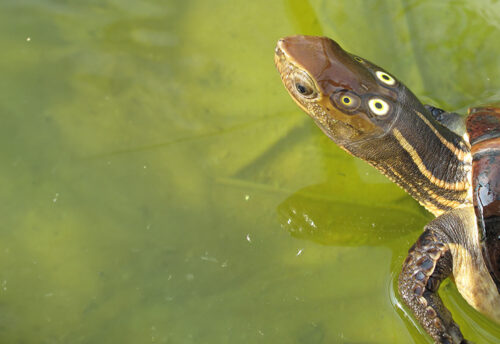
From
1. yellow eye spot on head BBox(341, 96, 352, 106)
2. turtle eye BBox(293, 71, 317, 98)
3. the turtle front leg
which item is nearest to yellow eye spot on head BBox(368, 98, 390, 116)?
yellow eye spot on head BBox(341, 96, 352, 106)

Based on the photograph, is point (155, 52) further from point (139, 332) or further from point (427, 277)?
point (427, 277)

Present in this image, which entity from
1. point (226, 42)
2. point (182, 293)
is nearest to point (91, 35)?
point (226, 42)

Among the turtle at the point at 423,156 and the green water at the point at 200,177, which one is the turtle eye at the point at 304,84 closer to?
the turtle at the point at 423,156

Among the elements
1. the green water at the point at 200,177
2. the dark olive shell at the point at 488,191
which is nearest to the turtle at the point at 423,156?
the dark olive shell at the point at 488,191

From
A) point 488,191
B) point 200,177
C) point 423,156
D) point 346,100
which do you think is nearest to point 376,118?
point 346,100

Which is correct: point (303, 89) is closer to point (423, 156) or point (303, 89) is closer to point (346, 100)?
point (346, 100)
